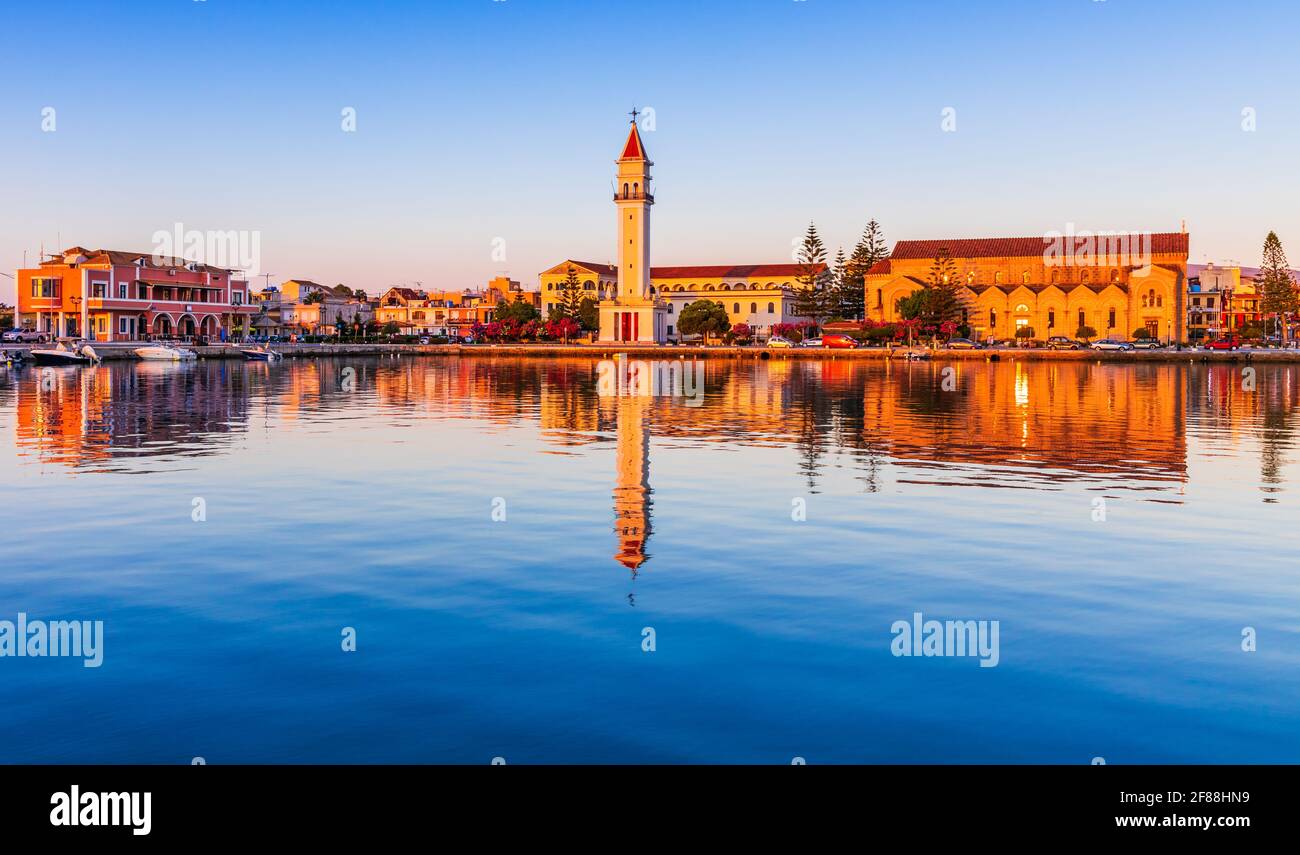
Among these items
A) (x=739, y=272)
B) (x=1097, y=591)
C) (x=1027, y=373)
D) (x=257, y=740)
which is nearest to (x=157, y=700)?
(x=257, y=740)

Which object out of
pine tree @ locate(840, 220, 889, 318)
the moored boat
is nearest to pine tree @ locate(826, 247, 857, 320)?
pine tree @ locate(840, 220, 889, 318)

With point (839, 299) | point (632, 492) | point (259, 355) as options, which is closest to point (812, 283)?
point (839, 299)

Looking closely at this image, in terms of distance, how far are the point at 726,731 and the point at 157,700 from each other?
4615 mm

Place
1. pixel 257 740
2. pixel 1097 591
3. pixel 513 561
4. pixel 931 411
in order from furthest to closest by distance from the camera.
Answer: pixel 931 411 < pixel 513 561 < pixel 1097 591 < pixel 257 740

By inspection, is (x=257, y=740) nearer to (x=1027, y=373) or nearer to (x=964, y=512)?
(x=964, y=512)

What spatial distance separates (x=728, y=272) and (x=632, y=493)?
140m

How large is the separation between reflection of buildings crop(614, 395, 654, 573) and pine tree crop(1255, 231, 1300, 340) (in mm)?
114274

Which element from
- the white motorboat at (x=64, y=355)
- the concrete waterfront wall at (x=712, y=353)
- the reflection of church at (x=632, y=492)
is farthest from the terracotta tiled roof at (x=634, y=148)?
the reflection of church at (x=632, y=492)

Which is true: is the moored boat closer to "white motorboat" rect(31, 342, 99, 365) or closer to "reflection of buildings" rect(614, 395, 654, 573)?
"white motorboat" rect(31, 342, 99, 365)

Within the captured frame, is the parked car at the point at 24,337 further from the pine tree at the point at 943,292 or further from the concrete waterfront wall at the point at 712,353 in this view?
the pine tree at the point at 943,292

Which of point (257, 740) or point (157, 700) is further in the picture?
point (157, 700)

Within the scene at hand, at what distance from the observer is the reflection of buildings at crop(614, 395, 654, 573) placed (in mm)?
15312

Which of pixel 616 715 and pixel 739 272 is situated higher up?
pixel 739 272
